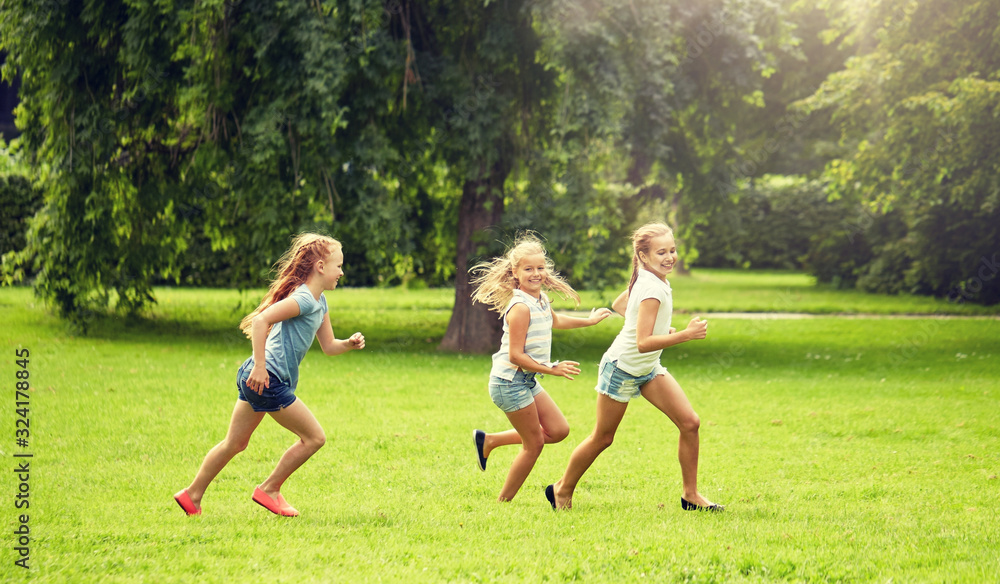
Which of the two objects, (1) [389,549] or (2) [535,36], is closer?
(1) [389,549]

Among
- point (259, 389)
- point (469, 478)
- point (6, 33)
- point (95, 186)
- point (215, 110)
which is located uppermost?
point (6, 33)

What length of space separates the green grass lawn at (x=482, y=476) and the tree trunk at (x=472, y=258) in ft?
2.16

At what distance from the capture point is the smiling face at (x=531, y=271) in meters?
5.31

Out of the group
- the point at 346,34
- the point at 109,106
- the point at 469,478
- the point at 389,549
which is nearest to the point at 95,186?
the point at 109,106

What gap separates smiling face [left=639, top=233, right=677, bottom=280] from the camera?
529cm

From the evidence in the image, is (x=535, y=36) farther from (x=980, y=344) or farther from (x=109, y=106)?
(x=980, y=344)

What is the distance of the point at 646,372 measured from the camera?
5.27 m

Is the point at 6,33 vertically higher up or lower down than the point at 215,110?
higher up

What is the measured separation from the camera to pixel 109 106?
45.4 ft

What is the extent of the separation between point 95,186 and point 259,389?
10235 mm

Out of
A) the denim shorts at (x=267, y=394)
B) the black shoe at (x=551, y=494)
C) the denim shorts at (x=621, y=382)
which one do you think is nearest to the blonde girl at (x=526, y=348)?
the black shoe at (x=551, y=494)

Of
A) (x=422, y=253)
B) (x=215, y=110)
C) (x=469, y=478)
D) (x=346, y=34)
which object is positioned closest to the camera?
(x=469, y=478)

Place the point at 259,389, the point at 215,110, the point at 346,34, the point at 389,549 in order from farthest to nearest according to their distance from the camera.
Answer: the point at 215,110 < the point at 346,34 < the point at 259,389 < the point at 389,549

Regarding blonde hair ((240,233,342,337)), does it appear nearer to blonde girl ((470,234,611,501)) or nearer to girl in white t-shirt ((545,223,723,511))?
blonde girl ((470,234,611,501))
